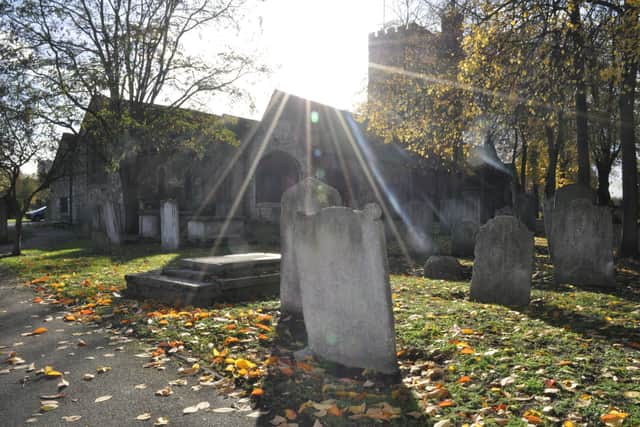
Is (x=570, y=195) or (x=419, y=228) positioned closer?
(x=570, y=195)

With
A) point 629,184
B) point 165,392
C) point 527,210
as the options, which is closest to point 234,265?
point 165,392

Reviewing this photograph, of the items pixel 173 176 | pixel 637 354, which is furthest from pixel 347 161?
pixel 637 354

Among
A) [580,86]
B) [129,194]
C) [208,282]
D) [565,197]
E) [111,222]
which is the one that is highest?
[580,86]

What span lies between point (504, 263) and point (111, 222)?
46.7 ft

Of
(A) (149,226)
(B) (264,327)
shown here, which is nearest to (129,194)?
(A) (149,226)

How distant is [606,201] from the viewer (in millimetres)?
23625

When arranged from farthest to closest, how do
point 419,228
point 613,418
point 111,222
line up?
1. point 111,222
2. point 419,228
3. point 613,418

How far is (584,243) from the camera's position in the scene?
7.73 m

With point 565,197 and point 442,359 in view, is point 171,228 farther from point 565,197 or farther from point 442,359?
point 442,359

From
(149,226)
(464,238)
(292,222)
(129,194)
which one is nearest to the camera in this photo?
(292,222)

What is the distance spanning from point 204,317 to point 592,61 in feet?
30.2

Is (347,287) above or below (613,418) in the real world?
above

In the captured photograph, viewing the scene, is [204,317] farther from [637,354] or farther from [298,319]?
[637,354]

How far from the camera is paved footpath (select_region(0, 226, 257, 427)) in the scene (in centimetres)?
306
